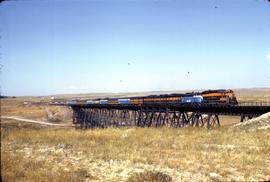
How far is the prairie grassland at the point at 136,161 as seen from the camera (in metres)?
16.1

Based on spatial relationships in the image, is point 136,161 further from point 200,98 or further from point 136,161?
point 200,98

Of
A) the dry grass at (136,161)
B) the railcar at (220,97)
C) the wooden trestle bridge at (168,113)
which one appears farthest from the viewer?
the railcar at (220,97)

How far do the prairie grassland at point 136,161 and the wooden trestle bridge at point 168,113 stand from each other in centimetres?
1532

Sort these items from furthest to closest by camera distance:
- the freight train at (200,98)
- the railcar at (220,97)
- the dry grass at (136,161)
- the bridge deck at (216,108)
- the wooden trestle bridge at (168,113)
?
the freight train at (200,98)
the railcar at (220,97)
the wooden trestle bridge at (168,113)
the bridge deck at (216,108)
the dry grass at (136,161)

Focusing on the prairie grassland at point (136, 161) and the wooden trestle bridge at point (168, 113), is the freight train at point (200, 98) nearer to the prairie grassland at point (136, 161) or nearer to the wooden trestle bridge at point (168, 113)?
the wooden trestle bridge at point (168, 113)

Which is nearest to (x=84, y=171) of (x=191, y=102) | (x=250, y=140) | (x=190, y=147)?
(x=190, y=147)

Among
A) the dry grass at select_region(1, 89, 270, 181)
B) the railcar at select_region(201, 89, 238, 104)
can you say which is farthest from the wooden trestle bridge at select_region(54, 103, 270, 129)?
the dry grass at select_region(1, 89, 270, 181)

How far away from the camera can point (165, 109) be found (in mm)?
55500

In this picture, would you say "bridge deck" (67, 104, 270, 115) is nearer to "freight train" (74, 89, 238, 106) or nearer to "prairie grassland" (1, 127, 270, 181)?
"freight train" (74, 89, 238, 106)

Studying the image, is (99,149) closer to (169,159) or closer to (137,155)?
(137,155)

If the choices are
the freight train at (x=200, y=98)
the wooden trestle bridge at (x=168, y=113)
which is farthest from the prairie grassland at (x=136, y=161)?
the freight train at (x=200, y=98)

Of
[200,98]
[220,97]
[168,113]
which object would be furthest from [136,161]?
[168,113]

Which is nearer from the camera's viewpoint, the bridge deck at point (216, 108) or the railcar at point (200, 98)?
the bridge deck at point (216, 108)

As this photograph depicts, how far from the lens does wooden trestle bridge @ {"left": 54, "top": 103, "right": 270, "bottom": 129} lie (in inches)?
1697
